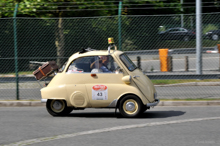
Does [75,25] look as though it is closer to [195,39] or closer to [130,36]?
[130,36]

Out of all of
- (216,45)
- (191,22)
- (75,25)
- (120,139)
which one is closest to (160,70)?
(191,22)

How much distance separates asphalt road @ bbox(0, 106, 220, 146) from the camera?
733 cm

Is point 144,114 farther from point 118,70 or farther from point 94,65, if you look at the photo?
point 94,65

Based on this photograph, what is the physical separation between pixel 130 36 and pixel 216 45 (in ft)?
11.9

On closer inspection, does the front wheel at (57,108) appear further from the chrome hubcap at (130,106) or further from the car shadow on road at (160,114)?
the car shadow on road at (160,114)

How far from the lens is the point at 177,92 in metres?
13.8

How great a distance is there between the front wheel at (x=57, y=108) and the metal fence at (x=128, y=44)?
2.79 m

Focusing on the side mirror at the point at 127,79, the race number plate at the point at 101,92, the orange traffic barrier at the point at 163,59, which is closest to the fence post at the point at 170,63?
the orange traffic barrier at the point at 163,59

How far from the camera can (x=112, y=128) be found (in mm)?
8469

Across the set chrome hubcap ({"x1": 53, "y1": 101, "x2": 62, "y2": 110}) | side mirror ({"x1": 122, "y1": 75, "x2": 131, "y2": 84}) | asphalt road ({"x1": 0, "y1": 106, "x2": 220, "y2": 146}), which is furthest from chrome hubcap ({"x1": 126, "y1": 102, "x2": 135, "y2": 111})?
chrome hubcap ({"x1": 53, "y1": 101, "x2": 62, "y2": 110})

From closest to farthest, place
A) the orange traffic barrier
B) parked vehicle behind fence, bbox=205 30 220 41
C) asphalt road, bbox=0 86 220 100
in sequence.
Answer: asphalt road, bbox=0 86 220 100
the orange traffic barrier
parked vehicle behind fence, bbox=205 30 220 41

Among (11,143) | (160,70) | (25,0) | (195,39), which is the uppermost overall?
(25,0)

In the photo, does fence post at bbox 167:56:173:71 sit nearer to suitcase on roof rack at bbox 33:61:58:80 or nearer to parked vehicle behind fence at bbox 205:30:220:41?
parked vehicle behind fence at bbox 205:30:220:41

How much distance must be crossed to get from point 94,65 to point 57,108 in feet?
4.27
